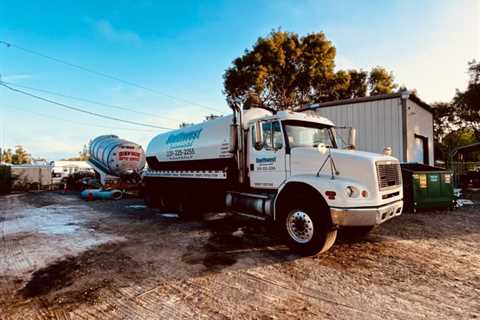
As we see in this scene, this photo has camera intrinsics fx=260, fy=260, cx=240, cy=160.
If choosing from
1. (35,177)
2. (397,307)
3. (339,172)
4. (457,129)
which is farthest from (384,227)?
(457,129)

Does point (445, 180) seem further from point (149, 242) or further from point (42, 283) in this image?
point (42, 283)

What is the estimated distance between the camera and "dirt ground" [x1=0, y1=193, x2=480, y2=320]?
117 inches

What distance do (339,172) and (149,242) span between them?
4198 millimetres

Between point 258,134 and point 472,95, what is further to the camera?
point 472,95

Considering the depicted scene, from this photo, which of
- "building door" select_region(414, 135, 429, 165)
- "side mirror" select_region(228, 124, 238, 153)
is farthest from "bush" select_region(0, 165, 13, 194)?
"building door" select_region(414, 135, 429, 165)

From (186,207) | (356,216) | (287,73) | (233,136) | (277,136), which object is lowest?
(186,207)

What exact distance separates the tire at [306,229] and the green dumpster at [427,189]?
213 inches

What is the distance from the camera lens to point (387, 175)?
16.0 ft

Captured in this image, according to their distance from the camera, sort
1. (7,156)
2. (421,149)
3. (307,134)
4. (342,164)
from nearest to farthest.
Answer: (342,164)
(307,134)
(421,149)
(7,156)

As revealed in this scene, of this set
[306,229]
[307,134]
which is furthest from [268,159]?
[306,229]

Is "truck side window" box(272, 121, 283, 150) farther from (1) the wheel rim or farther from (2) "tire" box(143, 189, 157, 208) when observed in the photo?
(2) "tire" box(143, 189, 157, 208)

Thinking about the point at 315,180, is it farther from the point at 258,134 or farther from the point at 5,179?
the point at 5,179

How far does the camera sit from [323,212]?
4578mm

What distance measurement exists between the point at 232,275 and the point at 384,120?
34.1 ft
